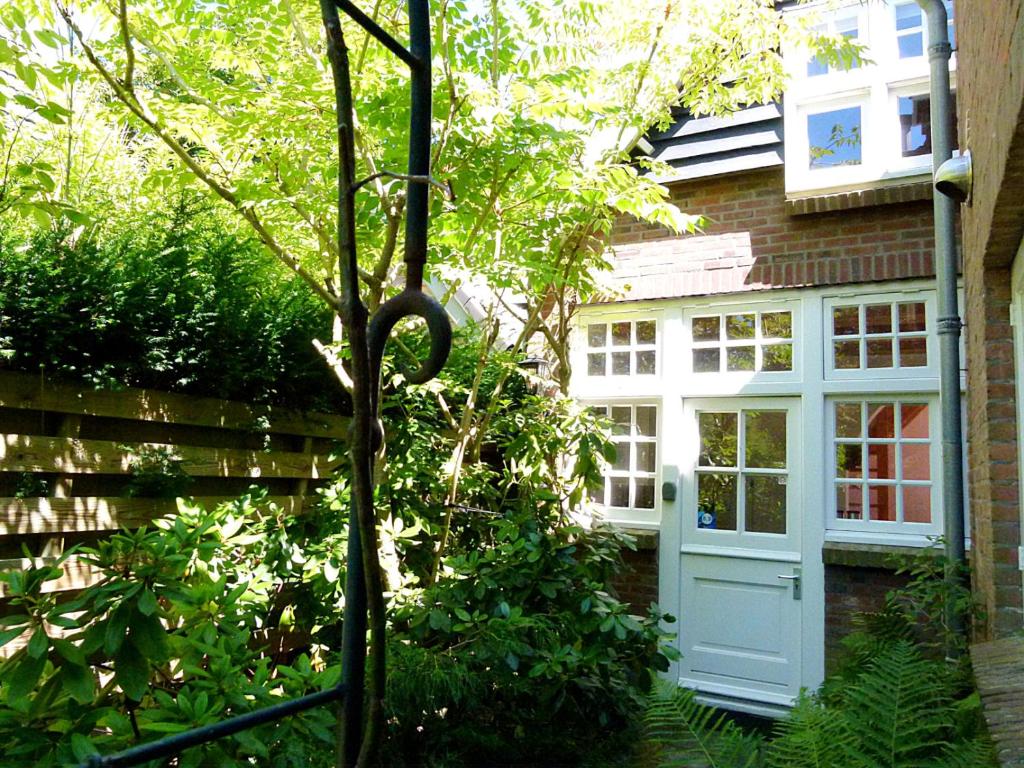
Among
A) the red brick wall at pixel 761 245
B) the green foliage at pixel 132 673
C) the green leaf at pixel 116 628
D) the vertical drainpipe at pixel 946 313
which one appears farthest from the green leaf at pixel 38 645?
the red brick wall at pixel 761 245

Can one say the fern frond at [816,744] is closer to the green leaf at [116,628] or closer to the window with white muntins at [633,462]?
the green leaf at [116,628]

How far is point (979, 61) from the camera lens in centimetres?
283

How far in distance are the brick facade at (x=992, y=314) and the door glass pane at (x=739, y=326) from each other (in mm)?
1727

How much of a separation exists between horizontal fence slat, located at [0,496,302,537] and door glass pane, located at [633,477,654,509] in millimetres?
3185

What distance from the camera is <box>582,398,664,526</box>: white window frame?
546 cm

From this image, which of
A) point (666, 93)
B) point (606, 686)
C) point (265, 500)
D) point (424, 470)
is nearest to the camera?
point (606, 686)

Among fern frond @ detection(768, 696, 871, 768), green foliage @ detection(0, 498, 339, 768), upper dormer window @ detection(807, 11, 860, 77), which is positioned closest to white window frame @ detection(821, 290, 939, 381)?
upper dormer window @ detection(807, 11, 860, 77)

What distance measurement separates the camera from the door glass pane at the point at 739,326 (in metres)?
5.26

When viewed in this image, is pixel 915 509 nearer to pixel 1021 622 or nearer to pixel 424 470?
pixel 1021 622

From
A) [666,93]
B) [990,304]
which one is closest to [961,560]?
[990,304]

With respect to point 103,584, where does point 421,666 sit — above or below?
below

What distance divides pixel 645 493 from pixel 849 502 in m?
1.29

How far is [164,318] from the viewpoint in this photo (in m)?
2.90

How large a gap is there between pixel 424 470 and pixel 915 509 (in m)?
2.88
